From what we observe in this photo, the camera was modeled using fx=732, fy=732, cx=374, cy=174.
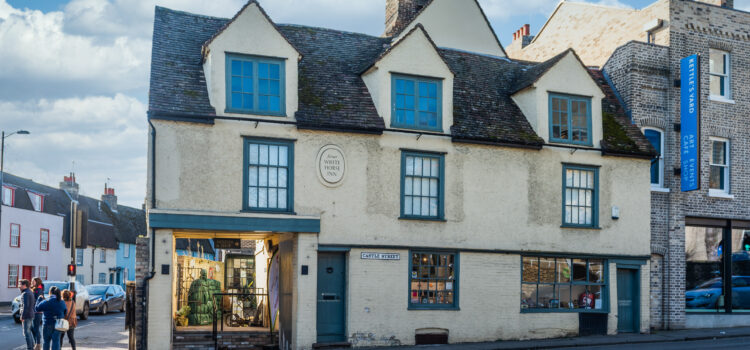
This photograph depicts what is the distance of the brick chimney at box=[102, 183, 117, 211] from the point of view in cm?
5919

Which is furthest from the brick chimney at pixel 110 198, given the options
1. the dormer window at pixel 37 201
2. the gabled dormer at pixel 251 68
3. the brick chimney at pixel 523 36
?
the gabled dormer at pixel 251 68

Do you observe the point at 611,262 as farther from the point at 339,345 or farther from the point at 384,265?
the point at 339,345

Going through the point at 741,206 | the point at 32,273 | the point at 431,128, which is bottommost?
the point at 32,273

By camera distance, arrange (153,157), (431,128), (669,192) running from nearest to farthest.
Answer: (153,157) → (431,128) → (669,192)

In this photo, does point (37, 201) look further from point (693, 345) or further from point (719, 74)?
point (693, 345)

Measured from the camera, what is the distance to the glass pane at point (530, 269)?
66.0ft

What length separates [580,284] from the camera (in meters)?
20.7

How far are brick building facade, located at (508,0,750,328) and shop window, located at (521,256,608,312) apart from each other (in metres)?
2.38

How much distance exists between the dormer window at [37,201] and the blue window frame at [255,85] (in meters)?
33.5

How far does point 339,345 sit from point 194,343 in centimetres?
400

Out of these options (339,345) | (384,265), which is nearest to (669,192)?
(384,265)

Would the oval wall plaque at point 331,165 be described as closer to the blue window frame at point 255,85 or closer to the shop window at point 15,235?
the blue window frame at point 255,85

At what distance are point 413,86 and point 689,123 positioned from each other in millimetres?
8945

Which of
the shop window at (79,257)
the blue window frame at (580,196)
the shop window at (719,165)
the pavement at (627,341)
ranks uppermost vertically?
the shop window at (719,165)
